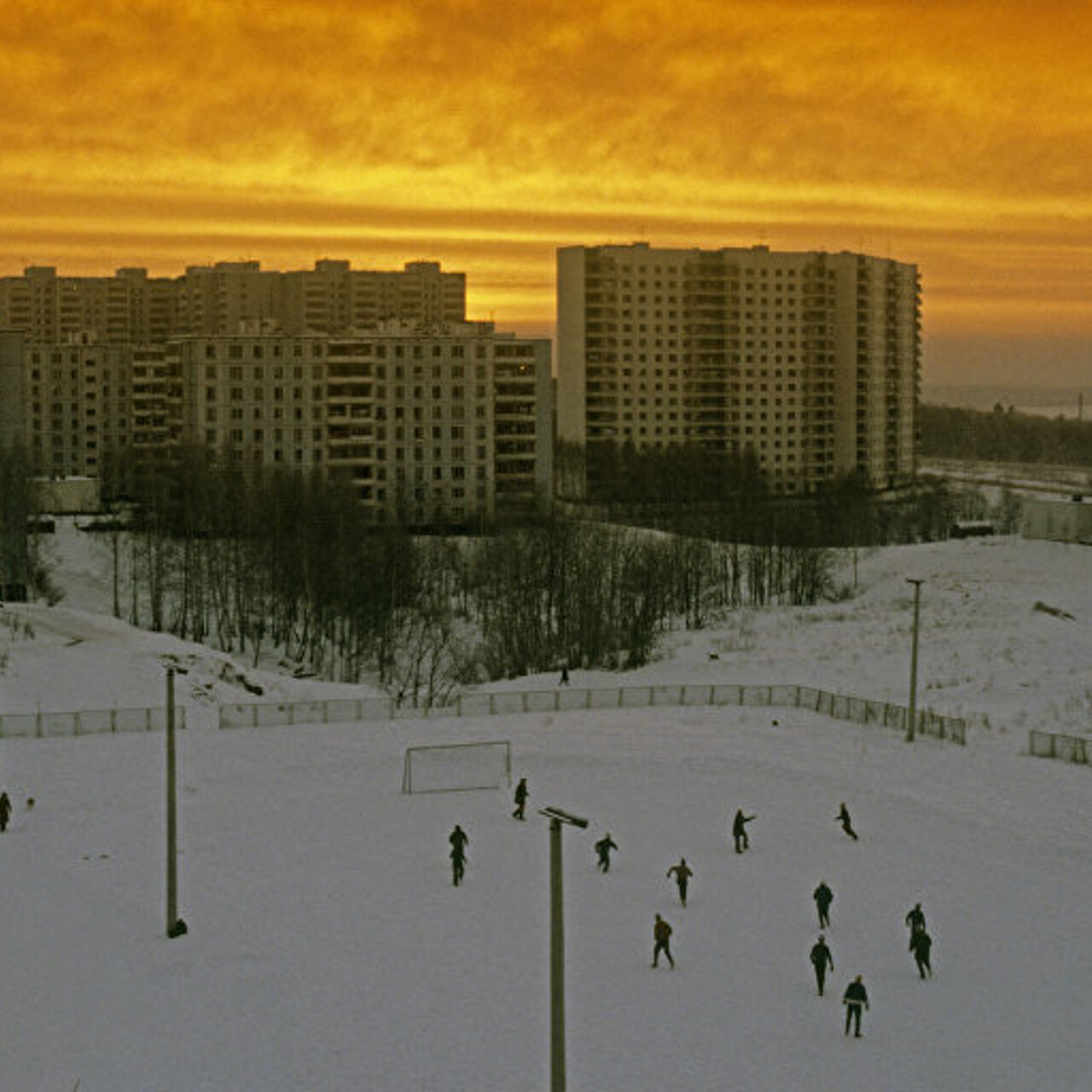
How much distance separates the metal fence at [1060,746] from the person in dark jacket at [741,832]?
11769mm

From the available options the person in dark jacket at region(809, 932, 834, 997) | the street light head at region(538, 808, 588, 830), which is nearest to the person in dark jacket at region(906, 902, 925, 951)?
the person in dark jacket at region(809, 932, 834, 997)

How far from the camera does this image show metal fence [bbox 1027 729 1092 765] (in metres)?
41.0

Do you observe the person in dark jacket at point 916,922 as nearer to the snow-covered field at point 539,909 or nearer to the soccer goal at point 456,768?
the snow-covered field at point 539,909

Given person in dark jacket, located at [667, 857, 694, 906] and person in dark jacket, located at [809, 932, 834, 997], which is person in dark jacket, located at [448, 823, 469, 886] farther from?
person in dark jacket, located at [809, 932, 834, 997]

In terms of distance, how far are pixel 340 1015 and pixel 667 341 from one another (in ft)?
435

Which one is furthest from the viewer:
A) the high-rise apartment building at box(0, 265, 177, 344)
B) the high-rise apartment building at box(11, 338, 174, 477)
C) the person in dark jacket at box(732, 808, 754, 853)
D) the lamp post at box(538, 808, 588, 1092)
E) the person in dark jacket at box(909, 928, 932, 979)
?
the high-rise apartment building at box(0, 265, 177, 344)

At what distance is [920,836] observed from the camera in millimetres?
34406

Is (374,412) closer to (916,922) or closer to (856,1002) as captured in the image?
(916,922)

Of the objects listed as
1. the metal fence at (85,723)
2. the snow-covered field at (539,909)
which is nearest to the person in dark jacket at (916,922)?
the snow-covered field at (539,909)

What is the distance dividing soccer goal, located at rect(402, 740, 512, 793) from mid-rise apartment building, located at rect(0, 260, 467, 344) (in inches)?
5684

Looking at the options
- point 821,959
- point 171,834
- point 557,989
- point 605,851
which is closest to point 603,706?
point 605,851

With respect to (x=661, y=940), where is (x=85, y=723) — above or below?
above

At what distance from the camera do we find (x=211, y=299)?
181 m

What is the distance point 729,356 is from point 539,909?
128m
